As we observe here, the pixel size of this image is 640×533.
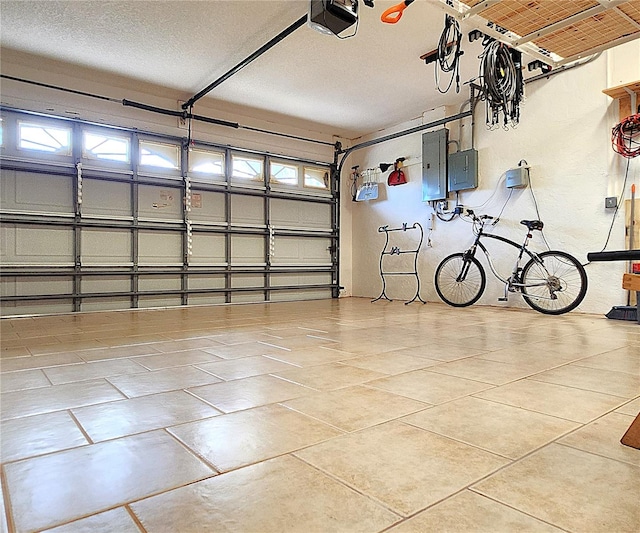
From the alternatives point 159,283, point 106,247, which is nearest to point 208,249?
point 159,283

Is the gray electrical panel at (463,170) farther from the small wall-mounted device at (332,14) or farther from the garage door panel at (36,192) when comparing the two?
the garage door panel at (36,192)

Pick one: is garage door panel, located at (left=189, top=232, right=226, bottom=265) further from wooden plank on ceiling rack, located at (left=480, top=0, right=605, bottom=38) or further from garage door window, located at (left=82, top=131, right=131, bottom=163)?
wooden plank on ceiling rack, located at (left=480, top=0, right=605, bottom=38)

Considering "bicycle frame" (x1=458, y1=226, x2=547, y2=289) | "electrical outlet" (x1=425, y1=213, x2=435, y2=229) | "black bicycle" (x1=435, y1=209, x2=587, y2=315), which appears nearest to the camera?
"black bicycle" (x1=435, y1=209, x2=587, y2=315)

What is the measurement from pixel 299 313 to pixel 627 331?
3.30 m

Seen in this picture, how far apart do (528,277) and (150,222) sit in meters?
5.15

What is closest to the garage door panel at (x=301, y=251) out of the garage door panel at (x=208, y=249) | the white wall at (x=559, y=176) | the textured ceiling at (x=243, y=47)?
the garage door panel at (x=208, y=249)

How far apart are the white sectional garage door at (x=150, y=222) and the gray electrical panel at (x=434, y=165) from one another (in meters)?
1.94

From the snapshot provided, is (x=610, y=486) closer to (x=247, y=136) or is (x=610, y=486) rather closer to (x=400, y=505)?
(x=400, y=505)

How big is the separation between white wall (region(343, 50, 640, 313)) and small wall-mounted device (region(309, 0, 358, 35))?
3341 mm

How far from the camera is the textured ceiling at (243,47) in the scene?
4133 mm

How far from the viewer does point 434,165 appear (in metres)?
6.59

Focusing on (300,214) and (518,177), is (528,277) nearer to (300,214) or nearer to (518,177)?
(518,177)

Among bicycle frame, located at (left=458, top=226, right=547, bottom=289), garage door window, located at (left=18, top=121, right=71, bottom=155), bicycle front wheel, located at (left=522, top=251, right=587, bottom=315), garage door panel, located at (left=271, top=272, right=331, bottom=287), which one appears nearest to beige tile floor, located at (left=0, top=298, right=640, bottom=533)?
bicycle front wheel, located at (left=522, top=251, right=587, bottom=315)

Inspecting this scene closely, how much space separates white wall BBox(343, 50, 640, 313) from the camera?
4.78m
